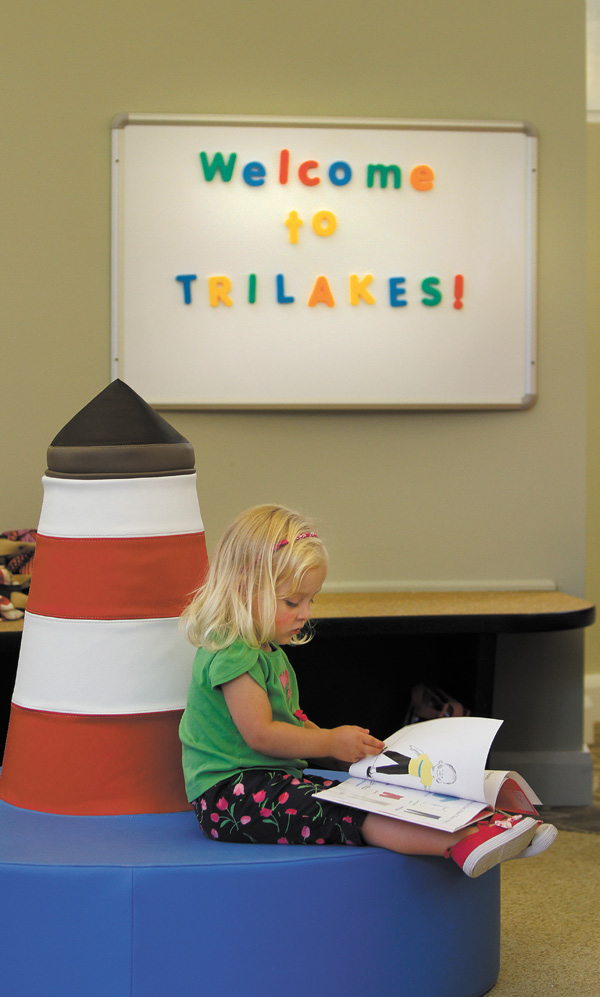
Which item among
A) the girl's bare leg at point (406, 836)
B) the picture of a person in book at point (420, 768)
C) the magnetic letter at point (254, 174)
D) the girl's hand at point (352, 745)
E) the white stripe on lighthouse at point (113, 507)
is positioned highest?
the magnetic letter at point (254, 174)

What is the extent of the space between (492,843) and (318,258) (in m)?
1.74

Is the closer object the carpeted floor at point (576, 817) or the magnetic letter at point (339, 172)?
the carpeted floor at point (576, 817)

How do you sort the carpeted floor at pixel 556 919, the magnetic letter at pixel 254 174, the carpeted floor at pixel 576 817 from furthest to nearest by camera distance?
the magnetic letter at pixel 254 174, the carpeted floor at pixel 576 817, the carpeted floor at pixel 556 919

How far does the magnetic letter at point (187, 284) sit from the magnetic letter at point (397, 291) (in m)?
0.55

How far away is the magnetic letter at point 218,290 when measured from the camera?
8.57 ft

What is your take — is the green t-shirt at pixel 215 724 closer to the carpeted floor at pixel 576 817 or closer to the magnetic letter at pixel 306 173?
the carpeted floor at pixel 576 817

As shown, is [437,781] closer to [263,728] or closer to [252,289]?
[263,728]

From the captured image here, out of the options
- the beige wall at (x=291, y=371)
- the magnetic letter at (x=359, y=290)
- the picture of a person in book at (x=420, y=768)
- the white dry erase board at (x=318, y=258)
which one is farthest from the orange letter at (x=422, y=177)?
the picture of a person in book at (x=420, y=768)

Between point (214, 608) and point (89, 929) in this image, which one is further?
point (214, 608)

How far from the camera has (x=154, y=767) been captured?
1.57 m

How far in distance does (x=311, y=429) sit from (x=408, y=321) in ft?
1.33

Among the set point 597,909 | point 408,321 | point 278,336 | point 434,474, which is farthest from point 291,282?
point 597,909

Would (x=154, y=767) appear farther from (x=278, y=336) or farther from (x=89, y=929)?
(x=278, y=336)

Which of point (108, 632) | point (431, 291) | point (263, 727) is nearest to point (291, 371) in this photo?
point (431, 291)
